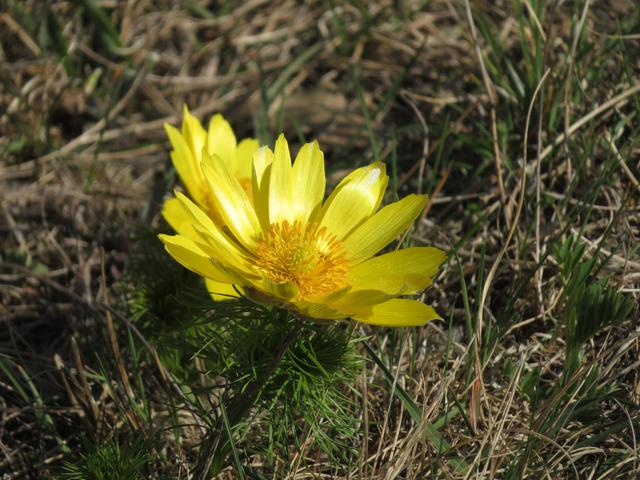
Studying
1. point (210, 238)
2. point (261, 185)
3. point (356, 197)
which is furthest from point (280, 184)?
point (210, 238)

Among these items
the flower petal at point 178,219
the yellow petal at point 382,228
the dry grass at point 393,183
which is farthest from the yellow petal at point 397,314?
the flower petal at point 178,219

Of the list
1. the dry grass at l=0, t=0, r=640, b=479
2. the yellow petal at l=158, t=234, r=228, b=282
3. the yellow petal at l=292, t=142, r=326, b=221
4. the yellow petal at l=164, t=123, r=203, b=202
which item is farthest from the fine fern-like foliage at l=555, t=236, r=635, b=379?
the yellow petal at l=164, t=123, r=203, b=202

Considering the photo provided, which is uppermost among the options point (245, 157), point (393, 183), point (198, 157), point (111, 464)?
point (198, 157)

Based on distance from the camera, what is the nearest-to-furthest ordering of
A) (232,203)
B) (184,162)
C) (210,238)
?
(210,238), (232,203), (184,162)

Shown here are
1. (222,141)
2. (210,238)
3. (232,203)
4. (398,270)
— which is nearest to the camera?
(210,238)

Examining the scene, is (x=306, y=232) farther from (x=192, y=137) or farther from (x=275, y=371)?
(x=192, y=137)

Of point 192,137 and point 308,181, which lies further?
point 192,137

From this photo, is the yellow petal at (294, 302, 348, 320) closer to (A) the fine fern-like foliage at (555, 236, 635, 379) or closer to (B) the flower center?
(B) the flower center

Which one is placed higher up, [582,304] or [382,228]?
[382,228]

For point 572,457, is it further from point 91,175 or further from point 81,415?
point 91,175
